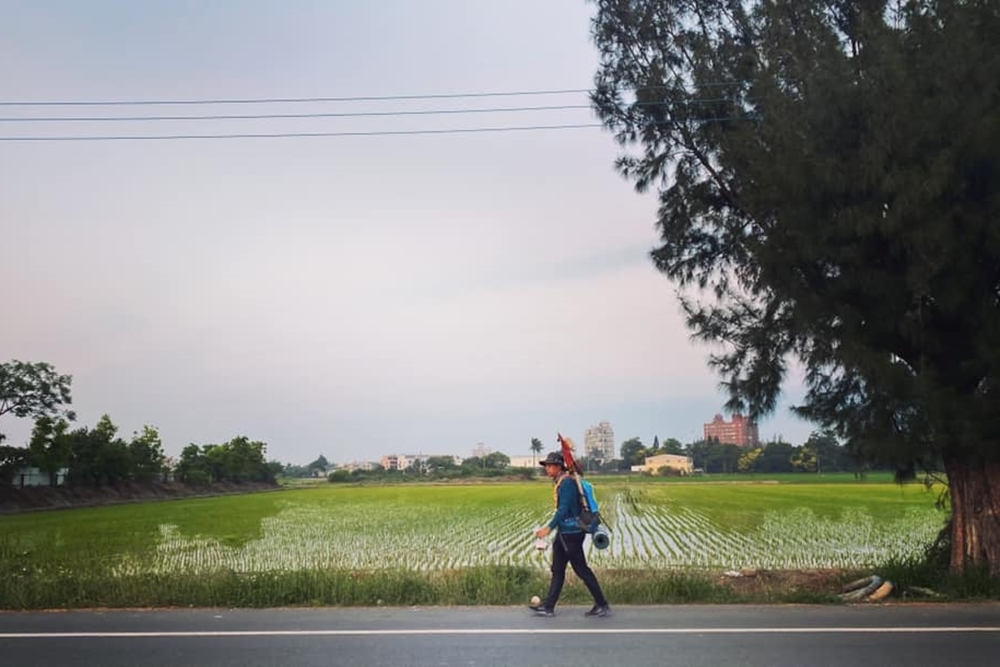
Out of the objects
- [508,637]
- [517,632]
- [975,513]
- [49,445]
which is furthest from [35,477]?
[975,513]

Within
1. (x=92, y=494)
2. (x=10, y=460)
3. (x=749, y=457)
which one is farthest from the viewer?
(x=749, y=457)

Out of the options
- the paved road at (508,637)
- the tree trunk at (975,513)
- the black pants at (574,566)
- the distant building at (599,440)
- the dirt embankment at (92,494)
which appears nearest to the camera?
the paved road at (508,637)

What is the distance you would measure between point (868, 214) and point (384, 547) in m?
14.3

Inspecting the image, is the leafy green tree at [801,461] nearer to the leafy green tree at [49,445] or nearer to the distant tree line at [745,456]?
the distant tree line at [745,456]

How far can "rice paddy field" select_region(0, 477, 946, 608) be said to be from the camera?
10.6 metres

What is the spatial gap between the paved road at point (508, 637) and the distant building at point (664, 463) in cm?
2778

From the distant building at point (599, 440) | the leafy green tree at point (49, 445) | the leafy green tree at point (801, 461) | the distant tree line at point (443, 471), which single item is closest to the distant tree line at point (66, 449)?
the leafy green tree at point (49, 445)

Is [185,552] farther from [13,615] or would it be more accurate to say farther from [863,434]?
[863,434]

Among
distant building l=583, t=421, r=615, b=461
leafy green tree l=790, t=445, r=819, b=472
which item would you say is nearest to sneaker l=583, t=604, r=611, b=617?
distant building l=583, t=421, r=615, b=461

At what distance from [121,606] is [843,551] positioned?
1403 centimetres

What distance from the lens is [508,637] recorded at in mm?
7816

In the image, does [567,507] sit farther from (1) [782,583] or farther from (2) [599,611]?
(1) [782,583]

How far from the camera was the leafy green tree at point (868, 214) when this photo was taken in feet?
31.2

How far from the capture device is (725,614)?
9.19 metres
